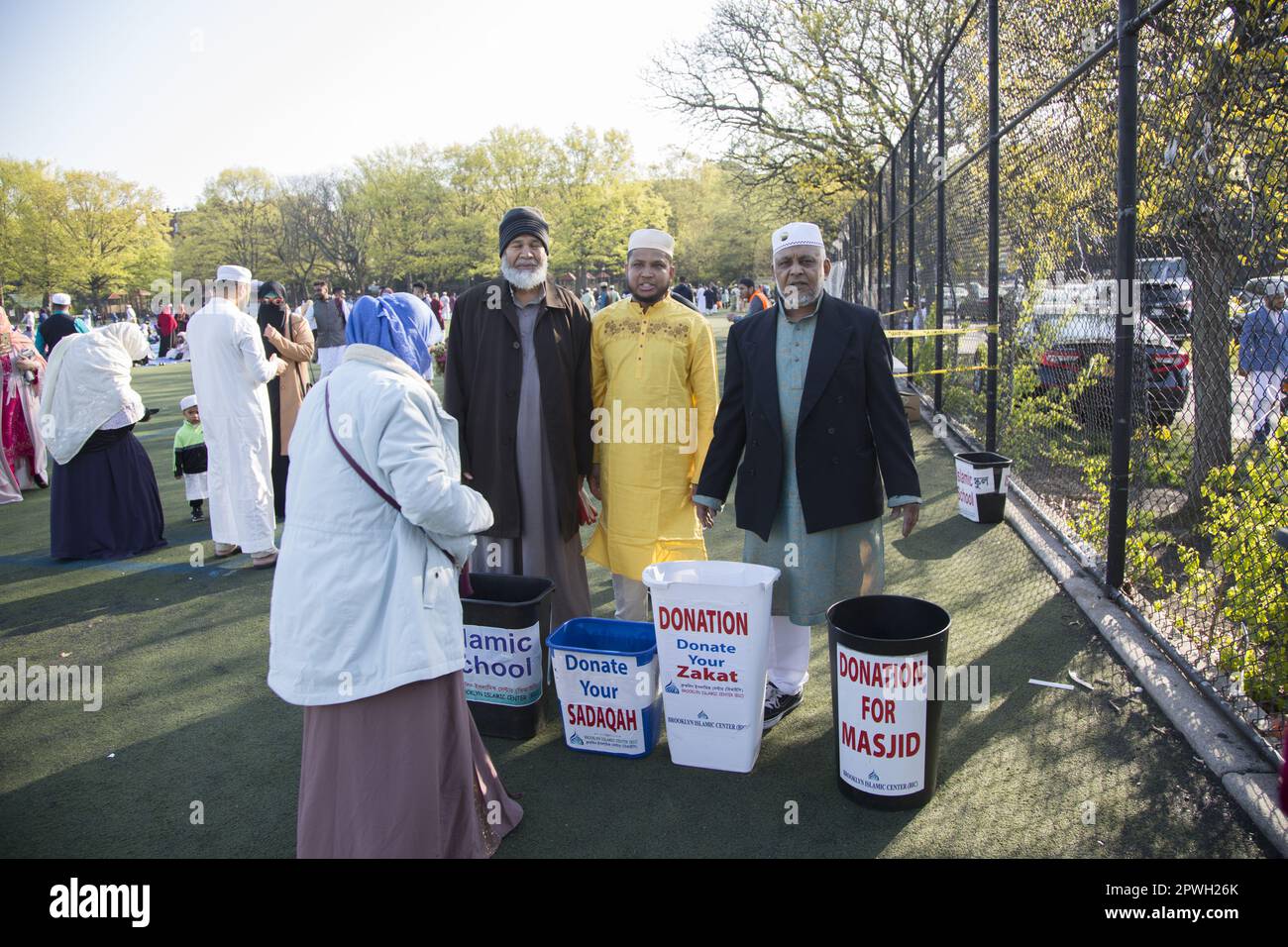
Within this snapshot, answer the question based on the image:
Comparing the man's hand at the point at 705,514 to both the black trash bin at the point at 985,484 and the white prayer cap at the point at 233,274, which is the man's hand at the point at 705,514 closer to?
the black trash bin at the point at 985,484

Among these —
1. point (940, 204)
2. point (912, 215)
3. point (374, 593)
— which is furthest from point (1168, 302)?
point (912, 215)

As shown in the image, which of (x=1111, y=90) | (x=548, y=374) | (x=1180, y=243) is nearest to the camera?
(x=548, y=374)

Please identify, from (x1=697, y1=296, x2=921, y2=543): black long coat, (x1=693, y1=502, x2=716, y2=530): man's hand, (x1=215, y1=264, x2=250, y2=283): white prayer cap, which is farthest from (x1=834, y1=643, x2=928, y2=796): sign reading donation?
(x1=215, y1=264, x2=250, y2=283): white prayer cap

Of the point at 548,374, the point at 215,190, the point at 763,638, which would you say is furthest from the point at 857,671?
the point at 215,190

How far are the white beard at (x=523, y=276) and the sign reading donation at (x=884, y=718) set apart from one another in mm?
2205

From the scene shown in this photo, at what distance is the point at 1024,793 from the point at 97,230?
60119mm

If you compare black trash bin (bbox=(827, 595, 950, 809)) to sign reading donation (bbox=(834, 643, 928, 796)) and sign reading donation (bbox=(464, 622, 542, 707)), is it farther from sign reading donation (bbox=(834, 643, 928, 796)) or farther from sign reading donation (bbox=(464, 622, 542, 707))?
sign reading donation (bbox=(464, 622, 542, 707))

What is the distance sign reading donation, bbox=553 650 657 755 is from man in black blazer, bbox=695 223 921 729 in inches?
26.0

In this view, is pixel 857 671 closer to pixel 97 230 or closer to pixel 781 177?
pixel 781 177

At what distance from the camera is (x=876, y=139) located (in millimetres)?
18891

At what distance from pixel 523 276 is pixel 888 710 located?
8.24 feet

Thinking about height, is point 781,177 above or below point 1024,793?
above
